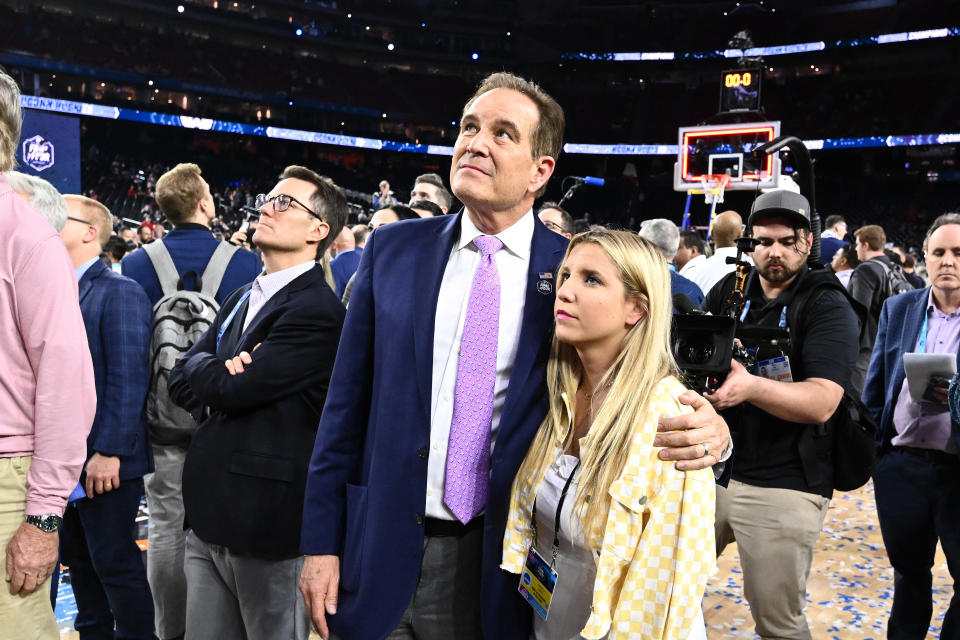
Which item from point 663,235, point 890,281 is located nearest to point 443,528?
point 663,235

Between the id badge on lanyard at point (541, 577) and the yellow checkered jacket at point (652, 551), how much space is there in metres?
0.10

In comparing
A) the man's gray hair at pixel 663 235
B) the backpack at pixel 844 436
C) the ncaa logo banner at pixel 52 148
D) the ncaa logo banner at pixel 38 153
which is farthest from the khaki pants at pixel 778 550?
the ncaa logo banner at pixel 38 153

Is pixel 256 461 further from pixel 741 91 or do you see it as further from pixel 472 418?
pixel 741 91

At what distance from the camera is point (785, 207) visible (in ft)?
8.21

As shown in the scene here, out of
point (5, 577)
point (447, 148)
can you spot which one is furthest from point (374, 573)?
point (447, 148)

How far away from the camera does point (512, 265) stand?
179 centimetres

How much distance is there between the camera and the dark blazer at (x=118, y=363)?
8.88ft

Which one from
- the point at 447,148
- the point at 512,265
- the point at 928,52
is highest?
the point at 928,52

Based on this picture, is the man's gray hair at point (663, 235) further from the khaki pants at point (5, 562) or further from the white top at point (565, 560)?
the khaki pants at point (5, 562)

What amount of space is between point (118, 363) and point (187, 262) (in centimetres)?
75

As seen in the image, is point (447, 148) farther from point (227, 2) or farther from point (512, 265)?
point (512, 265)

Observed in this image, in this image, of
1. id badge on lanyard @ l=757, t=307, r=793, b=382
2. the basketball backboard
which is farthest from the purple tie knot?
the basketball backboard

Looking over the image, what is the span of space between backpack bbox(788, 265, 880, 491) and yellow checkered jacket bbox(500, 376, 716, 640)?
107 cm

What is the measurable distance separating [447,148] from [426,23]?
→ 17.9 feet
